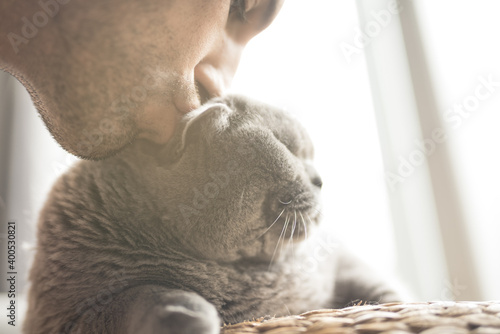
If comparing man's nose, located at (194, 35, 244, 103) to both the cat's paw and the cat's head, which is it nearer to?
the cat's head

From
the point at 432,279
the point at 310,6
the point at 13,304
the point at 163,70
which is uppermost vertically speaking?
the point at 310,6

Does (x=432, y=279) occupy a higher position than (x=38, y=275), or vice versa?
(x=38, y=275)

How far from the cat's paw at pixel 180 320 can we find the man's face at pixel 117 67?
34cm

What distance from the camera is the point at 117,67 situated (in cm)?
76

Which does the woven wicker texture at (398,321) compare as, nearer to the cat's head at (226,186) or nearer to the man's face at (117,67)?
the cat's head at (226,186)

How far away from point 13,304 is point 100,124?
40 cm

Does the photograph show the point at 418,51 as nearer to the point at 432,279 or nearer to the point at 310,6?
the point at 310,6

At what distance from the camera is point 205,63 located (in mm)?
920

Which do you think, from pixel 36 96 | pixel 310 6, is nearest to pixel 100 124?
pixel 36 96
